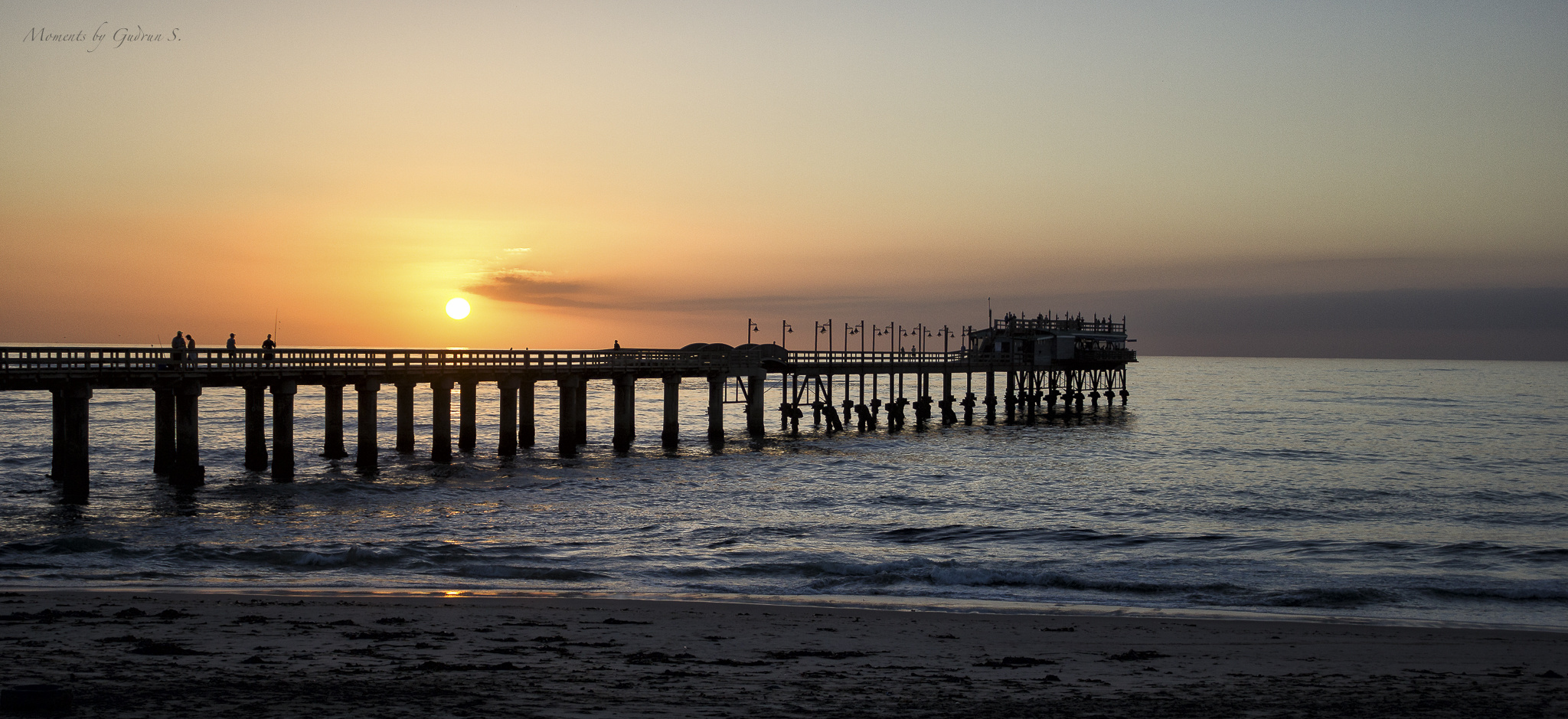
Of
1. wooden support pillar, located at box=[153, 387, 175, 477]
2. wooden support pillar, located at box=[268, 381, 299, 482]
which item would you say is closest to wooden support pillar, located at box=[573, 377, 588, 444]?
wooden support pillar, located at box=[268, 381, 299, 482]

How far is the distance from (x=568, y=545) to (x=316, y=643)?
9.46m

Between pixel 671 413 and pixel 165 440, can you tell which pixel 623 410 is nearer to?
pixel 671 413

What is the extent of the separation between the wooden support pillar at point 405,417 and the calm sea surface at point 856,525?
1.30 meters

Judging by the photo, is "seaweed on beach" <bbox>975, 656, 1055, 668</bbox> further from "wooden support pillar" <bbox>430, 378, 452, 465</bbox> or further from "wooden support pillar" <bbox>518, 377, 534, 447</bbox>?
"wooden support pillar" <bbox>518, 377, 534, 447</bbox>

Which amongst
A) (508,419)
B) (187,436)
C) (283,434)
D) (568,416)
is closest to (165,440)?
(187,436)

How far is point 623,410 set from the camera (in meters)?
43.7

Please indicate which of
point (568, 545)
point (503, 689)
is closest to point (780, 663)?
point (503, 689)

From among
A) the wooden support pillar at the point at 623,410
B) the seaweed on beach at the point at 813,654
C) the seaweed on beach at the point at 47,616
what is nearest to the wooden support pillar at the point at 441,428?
the wooden support pillar at the point at 623,410

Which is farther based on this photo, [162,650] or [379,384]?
[379,384]

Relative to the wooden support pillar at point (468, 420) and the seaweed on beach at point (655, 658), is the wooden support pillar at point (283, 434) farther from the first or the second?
the seaweed on beach at point (655, 658)

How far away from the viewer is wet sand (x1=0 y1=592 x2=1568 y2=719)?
1061cm

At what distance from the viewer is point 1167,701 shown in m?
11.1

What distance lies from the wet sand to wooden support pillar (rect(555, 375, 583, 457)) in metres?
24.3

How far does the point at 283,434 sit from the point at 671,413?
18.0 m
